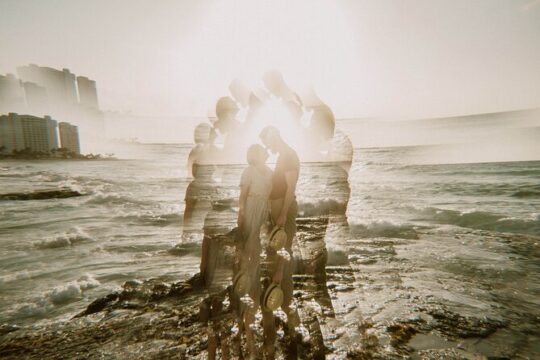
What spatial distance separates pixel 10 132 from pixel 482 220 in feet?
475

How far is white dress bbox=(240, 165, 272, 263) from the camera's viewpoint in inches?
141

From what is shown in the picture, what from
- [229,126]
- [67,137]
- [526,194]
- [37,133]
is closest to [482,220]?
[526,194]

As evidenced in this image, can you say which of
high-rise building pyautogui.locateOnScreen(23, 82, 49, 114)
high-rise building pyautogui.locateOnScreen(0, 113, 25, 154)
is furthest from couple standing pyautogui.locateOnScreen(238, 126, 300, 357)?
high-rise building pyautogui.locateOnScreen(23, 82, 49, 114)

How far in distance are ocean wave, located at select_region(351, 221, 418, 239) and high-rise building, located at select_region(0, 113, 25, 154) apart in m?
139

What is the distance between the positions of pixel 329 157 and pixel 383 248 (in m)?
3.12

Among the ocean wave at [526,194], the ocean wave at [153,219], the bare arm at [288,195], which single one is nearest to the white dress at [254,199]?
the bare arm at [288,195]

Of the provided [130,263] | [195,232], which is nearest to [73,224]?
[195,232]

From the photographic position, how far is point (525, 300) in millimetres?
4809

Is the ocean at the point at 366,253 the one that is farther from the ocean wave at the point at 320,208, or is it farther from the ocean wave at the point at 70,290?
the ocean wave at the point at 320,208

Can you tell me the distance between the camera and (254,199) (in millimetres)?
3607

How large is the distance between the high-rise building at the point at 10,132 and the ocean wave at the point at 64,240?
132 metres

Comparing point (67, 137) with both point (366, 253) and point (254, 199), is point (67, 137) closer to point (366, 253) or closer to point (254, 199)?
point (366, 253)

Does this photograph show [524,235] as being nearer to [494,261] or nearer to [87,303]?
[494,261]

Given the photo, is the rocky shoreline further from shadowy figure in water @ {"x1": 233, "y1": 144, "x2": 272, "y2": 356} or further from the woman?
the woman
